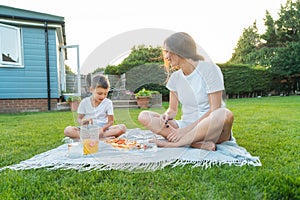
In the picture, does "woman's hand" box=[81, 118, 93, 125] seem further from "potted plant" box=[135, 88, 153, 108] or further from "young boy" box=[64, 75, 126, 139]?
"potted plant" box=[135, 88, 153, 108]

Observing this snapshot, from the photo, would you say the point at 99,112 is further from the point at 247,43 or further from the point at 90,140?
the point at 247,43

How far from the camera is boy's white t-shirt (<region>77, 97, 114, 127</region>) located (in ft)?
7.09

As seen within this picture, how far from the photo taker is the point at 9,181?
4.33 feet

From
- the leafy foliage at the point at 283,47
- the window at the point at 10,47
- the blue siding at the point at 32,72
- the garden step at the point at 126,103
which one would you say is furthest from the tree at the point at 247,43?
the garden step at the point at 126,103

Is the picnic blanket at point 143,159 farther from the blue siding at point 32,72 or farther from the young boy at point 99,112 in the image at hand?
the blue siding at point 32,72

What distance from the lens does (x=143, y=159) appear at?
1.66m

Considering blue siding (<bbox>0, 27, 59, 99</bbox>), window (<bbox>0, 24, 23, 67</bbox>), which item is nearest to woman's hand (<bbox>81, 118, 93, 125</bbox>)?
blue siding (<bbox>0, 27, 59, 99</bbox>)

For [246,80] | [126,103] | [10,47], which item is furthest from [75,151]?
[246,80]

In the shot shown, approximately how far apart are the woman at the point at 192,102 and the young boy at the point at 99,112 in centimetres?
35

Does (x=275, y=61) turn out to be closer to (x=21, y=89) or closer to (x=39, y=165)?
(x=21, y=89)

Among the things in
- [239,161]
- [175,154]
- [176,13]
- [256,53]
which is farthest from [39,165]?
[256,53]

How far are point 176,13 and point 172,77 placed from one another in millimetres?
527

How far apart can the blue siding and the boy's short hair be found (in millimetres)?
4783

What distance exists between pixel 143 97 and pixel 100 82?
368 millimetres
